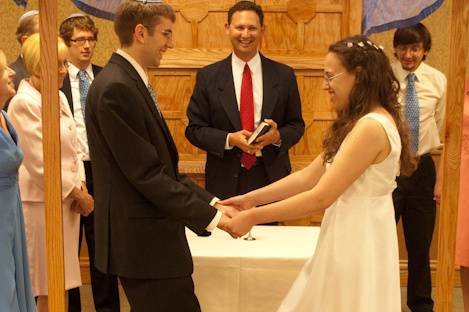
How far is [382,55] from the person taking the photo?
2730mm

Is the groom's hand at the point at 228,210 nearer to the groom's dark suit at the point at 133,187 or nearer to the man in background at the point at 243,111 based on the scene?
the groom's dark suit at the point at 133,187

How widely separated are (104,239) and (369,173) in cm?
97

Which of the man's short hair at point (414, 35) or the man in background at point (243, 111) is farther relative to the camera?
the man's short hair at point (414, 35)

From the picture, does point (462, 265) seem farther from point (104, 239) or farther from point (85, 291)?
point (85, 291)

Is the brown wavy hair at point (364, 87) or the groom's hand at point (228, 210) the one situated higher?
the brown wavy hair at point (364, 87)

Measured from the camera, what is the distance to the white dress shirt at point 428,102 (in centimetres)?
458

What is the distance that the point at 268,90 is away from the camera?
4.23 metres

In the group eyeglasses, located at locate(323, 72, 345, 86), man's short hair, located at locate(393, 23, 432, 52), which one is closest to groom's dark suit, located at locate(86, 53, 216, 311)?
eyeglasses, located at locate(323, 72, 345, 86)

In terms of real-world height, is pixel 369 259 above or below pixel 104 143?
below

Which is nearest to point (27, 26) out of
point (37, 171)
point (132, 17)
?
point (37, 171)

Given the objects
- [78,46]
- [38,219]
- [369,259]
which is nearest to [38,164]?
[38,219]

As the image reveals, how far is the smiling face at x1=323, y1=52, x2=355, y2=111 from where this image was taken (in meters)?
2.70

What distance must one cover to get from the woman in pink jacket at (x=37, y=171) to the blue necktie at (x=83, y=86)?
0.57m

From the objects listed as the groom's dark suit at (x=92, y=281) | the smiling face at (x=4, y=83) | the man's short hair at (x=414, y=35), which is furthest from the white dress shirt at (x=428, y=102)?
the smiling face at (x=4, y=83)
